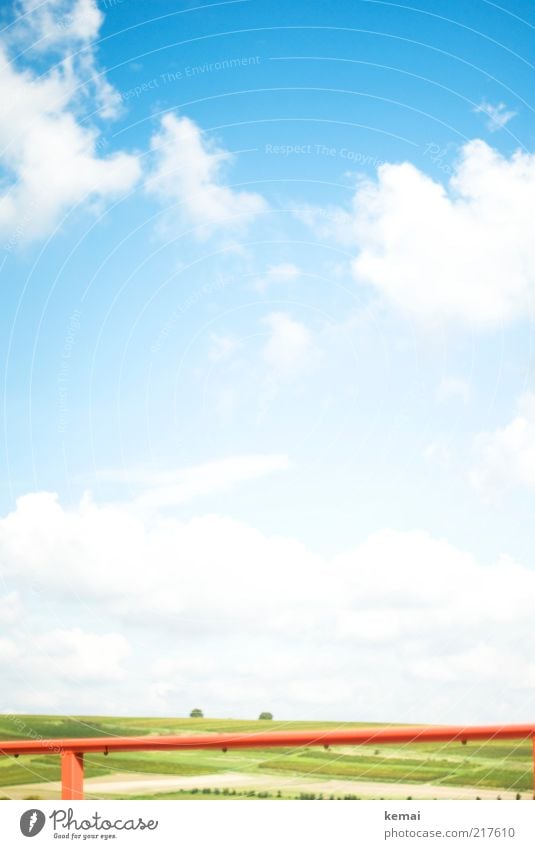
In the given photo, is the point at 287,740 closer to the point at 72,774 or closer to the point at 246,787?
the point at 72,774

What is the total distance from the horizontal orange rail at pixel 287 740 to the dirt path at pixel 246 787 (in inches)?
22.6

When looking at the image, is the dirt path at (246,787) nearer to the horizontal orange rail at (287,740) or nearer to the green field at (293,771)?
the green field at (293,771)

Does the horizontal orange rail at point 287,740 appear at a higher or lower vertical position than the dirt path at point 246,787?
higher

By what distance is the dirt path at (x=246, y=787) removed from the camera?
6.18 m

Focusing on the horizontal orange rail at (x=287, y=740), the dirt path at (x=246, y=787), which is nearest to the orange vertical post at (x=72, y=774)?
the horizontal orange rail at (x=287, y=740)

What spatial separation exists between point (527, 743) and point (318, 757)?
10.3 ft

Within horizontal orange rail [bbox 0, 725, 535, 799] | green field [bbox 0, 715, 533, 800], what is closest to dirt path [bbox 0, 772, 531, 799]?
green field [bbox 0, 715, 533, 800]

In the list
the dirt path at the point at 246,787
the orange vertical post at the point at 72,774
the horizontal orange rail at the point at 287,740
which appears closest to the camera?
the horizontal orange rail at the point at 287,740

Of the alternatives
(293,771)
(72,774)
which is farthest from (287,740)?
(293,771)

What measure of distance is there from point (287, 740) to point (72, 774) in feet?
5.42

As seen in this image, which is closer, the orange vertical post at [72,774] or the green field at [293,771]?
the orange vertical post at [72,774]

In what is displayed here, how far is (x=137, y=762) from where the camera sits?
784cm

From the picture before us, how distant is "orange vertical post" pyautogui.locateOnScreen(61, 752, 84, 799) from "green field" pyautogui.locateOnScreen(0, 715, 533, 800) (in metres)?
0.34
